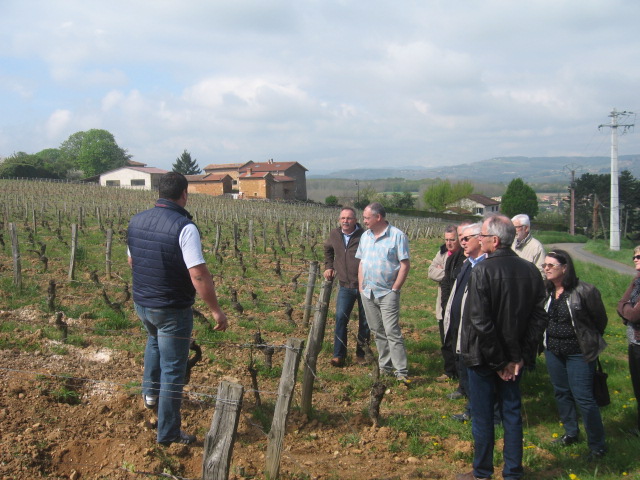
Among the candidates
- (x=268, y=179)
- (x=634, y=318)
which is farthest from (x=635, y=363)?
(x=268, y=179)

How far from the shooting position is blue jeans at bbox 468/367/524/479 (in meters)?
3.37

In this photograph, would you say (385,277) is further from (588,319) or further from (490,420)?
(490,420)

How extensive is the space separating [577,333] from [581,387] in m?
0.41

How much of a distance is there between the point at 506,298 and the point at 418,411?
6.37 ft

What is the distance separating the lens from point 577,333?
3883 millimetres

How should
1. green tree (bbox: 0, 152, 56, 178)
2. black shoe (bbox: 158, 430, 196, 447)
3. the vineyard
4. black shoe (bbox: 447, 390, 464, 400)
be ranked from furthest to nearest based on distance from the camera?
green tree (bbox: 0, 152, 56, 178)
black shoe (bbox: 447, 390, 464, 400)
black shoe (bbox: 158, 430, 196, 447)
the vineyard

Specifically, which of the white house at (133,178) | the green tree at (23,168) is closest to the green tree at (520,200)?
the white house at (133,178)

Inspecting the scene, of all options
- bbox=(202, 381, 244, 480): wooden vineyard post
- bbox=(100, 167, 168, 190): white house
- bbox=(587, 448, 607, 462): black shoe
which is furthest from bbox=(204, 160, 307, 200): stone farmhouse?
bbox=(202, 381, 244, 480): wooden vineyard post

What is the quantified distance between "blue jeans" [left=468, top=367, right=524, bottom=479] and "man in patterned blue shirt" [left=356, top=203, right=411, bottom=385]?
1.84 metres

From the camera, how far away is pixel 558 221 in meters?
69.2

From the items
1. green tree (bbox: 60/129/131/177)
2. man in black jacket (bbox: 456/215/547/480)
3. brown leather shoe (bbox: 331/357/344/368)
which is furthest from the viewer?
green tree (bbox: 60/129/131/177)

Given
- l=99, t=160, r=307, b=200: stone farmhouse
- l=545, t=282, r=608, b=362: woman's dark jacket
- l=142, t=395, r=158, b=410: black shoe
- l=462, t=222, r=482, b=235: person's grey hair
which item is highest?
l=99, t=160, r=307, b=200: stone farmhouse

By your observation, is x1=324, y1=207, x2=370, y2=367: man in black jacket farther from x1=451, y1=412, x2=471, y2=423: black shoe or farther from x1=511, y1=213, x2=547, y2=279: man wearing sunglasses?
x1=511, y1=213, x2=547, y2=279: man wearing sunglasses

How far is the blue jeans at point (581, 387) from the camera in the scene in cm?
388
